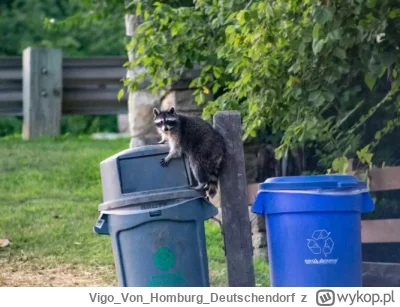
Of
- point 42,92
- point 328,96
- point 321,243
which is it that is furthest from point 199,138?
point 42,92

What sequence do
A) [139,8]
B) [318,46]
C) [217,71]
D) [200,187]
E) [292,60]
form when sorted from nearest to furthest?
1. [200,187]
2. [318,46]
3. [292,60]
4. [217,71]
5. [139,8]

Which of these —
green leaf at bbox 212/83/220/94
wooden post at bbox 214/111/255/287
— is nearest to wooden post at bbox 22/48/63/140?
green leaf at bbox 212/83/220/94

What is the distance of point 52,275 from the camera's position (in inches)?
289

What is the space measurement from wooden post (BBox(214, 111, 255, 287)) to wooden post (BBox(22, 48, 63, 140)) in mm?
7638

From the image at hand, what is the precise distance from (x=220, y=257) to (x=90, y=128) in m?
8.09

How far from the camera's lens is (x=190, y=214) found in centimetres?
549

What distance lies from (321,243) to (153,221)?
915 mm

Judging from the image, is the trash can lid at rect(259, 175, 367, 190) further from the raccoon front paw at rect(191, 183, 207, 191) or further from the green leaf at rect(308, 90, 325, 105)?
the green leaf at rect(308, 90, 325, 105)

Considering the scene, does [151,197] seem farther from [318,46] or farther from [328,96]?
[328,96]

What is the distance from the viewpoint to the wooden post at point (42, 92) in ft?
43.0

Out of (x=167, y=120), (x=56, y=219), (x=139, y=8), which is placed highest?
(x=139, y=8)

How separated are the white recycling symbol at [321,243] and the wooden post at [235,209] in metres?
0.37

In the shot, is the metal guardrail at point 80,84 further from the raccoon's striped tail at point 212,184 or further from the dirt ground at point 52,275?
the raccoon's striped tail at point 212,184
